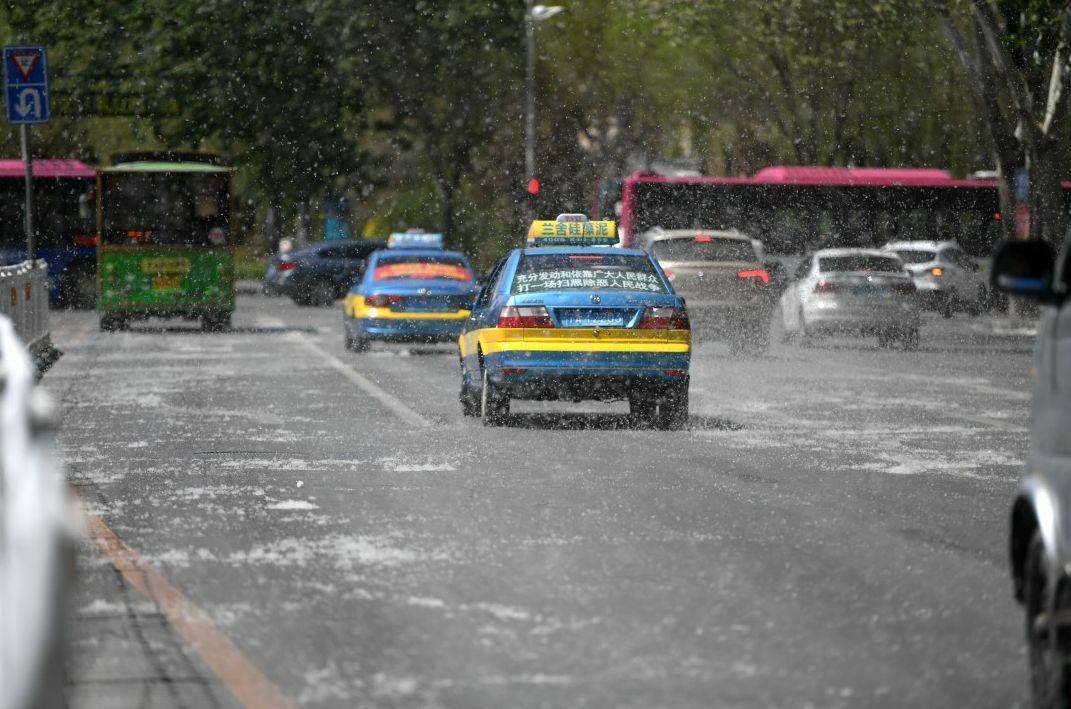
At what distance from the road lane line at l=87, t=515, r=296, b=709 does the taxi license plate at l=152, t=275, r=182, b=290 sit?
2523 cm

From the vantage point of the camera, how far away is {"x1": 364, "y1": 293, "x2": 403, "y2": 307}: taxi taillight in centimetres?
2702

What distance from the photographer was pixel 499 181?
2810 inches

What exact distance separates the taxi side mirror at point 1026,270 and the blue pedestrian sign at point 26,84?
1981 cm

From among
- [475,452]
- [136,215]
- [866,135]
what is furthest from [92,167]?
[475,452]

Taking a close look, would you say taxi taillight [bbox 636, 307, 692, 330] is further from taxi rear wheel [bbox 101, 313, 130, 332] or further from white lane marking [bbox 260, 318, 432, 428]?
taxi rear wheel [bbox 101, 313, 130, 332]

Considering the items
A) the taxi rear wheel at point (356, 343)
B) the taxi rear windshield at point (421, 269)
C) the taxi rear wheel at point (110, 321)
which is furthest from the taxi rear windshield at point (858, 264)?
the taxi rear wheel at point (110, 321)

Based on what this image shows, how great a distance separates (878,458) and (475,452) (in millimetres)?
2639

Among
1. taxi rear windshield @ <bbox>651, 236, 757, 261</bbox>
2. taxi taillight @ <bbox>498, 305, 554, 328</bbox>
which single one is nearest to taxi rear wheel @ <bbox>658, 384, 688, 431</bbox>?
taxi taillight @ <bbox>498, 305, 554, 328</bbox>

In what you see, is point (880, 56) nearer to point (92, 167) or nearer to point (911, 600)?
point (92, 167)

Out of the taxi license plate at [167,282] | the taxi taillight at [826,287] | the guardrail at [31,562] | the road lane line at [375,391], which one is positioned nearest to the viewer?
the guardrail at [31,562]

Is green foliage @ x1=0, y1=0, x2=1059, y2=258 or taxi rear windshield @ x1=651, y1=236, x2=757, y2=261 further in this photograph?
green foliage @ x1=0, y1=0, x2=1059, y2=258

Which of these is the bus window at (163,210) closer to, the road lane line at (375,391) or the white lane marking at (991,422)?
the road lane line at (375,391)

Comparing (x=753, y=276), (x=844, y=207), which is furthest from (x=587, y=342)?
(x=844, y=207)

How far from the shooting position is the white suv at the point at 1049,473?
5398 mm
